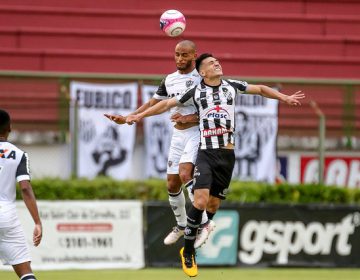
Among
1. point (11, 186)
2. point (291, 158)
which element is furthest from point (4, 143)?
point (291, 158)

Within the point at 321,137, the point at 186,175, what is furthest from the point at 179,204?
the point at 321,137

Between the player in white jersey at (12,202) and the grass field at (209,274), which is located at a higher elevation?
the player in white jersey at (12,202)

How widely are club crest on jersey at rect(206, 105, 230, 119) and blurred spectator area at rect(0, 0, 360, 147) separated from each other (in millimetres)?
6901

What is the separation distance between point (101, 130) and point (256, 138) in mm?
2607

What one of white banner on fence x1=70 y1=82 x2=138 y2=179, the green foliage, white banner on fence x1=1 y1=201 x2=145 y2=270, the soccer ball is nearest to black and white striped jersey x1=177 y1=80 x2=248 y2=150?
the soccer ball

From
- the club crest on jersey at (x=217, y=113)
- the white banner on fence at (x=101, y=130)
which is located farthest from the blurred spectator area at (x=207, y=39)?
the club crest on jersey at (x=217, y=113)

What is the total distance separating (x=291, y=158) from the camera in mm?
17609

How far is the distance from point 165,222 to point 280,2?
248 inches

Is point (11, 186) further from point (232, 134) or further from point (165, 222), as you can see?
point (165, 222)

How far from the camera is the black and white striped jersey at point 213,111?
10.6 metres

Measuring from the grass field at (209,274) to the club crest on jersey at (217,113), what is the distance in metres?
3.86

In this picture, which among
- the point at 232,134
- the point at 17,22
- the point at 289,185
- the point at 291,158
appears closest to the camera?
the point at 232,134

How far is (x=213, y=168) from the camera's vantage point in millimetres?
10734

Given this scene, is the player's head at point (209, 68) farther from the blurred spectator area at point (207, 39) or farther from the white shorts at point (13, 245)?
the blurred spectator area at point (207, 39)
